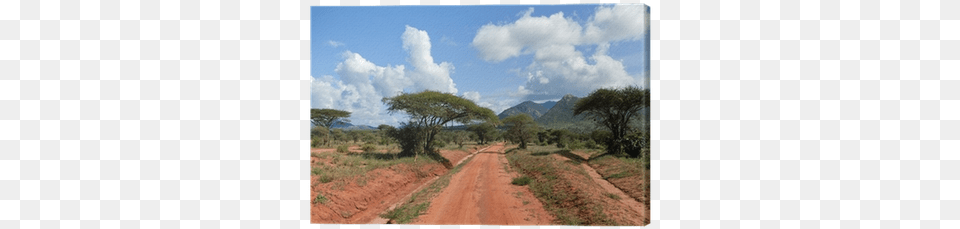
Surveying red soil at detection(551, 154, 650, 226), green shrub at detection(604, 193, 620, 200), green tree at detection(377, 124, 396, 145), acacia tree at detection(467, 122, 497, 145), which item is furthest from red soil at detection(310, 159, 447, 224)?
green shrub at detection(604, 193, 620, 200)

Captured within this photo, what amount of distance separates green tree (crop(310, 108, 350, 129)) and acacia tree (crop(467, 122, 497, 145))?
6.15ft

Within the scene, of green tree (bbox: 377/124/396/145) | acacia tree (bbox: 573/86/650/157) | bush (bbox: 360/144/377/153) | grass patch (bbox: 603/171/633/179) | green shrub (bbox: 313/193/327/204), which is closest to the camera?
acacia tree (bbox: 573/86/650/157)

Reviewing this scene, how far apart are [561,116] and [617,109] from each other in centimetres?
67

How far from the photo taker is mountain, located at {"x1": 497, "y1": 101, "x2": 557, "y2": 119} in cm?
419

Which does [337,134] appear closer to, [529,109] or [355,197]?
[355,197]

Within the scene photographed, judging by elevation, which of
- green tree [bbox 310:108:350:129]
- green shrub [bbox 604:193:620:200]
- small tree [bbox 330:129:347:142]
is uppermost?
green tree [bbox 310:108:350:129]

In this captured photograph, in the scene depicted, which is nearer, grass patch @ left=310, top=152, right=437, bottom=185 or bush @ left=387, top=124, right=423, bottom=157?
grass patch @ left=310, top=152, right=437, bottom=185

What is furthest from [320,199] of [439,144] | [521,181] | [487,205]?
[439,144]

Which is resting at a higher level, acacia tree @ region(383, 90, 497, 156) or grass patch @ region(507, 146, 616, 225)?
acacia tree @ region(383, 90, 497, 156)

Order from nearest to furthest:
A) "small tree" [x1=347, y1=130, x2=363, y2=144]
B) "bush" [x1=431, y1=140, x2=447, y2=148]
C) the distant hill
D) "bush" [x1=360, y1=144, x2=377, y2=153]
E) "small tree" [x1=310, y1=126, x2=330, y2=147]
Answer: "small tree" [x1=310, y1=126, x2=330, y2=147]
the distant hill
"small tree" [x1=347, y1=130, x2=363, y2=144]
"bush" [x1=360, y1=144, x2=377, y2=153]
"bush" [x1=431, y1=140, x2=447, y2=148]

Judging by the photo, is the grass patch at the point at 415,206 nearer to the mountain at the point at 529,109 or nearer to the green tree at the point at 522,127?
the green tree at the point at 522,127

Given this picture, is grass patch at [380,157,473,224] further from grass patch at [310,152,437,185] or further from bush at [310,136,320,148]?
bush at [310,136,320,148]

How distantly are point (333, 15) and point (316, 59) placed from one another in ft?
1.90

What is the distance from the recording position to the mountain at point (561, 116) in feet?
13.5
